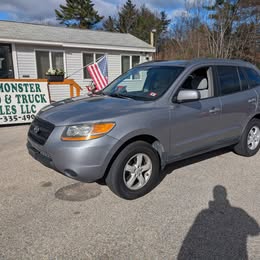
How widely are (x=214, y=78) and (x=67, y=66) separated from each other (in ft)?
33.3

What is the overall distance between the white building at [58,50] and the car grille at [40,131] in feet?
29.9

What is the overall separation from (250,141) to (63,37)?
Answer: 1116 cm

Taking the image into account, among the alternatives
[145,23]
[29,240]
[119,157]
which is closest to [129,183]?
[119,157]

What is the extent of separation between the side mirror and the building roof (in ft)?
32.3

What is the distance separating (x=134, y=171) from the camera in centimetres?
322

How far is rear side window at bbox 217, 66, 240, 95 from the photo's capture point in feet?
13.5

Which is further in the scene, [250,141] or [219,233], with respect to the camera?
[250,141]

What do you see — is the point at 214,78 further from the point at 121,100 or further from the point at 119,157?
the point at 119,157

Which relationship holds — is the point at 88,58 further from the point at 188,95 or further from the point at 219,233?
the point at 219,233

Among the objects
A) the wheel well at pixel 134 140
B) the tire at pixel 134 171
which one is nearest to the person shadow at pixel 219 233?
the tire at pixel 134 171

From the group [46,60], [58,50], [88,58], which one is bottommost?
[46,60]

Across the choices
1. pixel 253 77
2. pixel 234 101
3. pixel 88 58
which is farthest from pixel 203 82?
pixel 88 58

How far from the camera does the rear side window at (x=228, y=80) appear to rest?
412 centimetres

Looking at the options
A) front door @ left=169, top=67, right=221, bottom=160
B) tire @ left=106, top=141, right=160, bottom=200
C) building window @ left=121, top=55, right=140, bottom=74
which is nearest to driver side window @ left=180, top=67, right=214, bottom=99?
front door @ left=169, top=67, right=221, bottom=160
